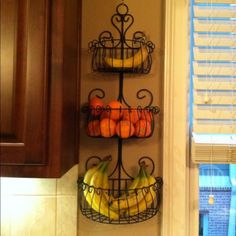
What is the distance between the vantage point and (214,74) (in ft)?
3.51

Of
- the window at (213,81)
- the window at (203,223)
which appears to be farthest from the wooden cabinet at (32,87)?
the window at (203,223)

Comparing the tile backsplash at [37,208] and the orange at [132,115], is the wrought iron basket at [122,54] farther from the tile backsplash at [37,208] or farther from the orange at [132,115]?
the tile backsplash at [37,208]

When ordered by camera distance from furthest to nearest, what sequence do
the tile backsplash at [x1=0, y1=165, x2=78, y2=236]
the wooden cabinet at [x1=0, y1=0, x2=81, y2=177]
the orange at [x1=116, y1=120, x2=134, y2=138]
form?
the tile backsplash at [x1=0, y1=165, x2=78, y2=236] → the orange at [x1=116, y1=120, x2=134, y2=138] → the wooden cabinet at [x1=0, y1=0, x2=81, y2=177]

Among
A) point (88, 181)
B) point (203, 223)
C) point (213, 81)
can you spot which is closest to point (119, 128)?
point (88, 181)

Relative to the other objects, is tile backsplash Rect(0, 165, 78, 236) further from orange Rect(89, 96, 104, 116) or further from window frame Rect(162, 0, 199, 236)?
window frame Rect(162, 0, 199, 236)

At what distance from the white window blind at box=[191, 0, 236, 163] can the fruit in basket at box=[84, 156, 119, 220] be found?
0.36 meters

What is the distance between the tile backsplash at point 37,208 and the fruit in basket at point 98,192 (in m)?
0.10

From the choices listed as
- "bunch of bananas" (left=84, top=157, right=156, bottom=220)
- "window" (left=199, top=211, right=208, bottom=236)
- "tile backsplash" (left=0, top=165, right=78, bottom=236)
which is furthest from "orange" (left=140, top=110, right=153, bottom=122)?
"window" (left=199, top=211, right=208, bottom=236)

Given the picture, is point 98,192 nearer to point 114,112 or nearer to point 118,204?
point 118,204

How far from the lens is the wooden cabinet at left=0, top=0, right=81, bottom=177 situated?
0.75 m

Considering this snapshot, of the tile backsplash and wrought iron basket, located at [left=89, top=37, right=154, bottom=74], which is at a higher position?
wrought iron basket, located at [left=89, top=37, right=154, bottom=74]

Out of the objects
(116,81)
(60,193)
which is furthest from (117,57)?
(60,193)

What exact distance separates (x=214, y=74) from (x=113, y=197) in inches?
23.8

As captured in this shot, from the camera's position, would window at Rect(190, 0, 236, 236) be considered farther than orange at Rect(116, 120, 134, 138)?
Yes
